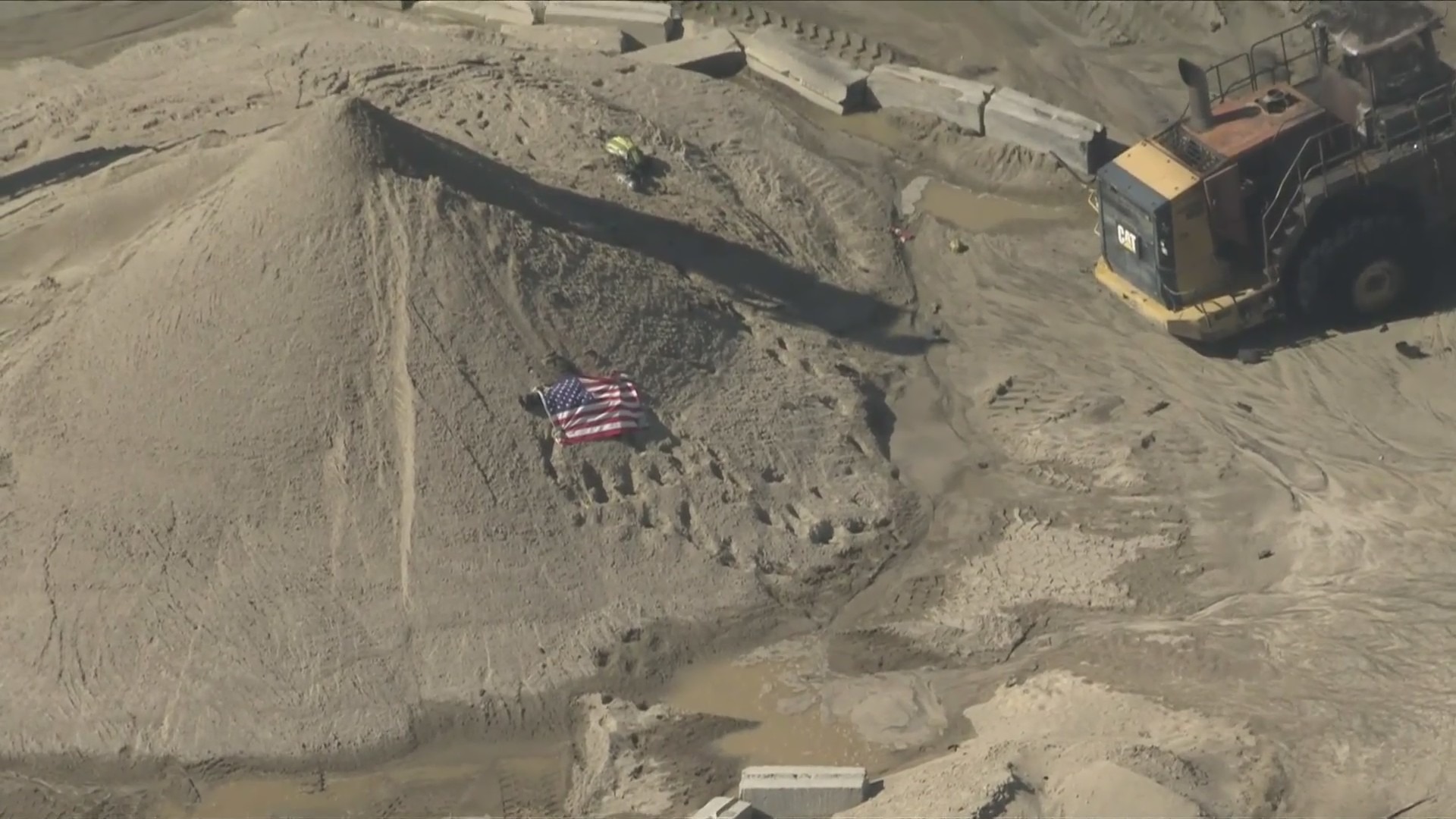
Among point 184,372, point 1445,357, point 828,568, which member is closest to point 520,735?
point 828,568

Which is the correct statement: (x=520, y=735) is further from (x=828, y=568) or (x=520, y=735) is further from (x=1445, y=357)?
(x=1445, y=357)

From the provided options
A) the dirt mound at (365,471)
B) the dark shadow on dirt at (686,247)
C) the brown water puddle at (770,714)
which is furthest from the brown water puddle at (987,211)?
the brown water puddle at (770,714)

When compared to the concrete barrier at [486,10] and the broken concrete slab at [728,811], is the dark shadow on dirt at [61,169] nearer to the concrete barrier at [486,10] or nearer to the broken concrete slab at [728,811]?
the concrete barrier at [486,10]

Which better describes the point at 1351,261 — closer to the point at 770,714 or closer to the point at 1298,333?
the point at 1298,333

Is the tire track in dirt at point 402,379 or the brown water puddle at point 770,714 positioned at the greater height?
the tire track in dirt at point 402,379

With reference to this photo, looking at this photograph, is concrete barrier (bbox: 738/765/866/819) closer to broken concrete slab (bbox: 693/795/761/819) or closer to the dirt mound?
broken concrete slab (bbox: 693/795/761/819)
